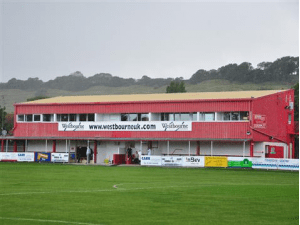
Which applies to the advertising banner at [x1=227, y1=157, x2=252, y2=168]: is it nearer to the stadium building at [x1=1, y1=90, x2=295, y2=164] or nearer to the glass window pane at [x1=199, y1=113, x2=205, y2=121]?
the stadium building at [x1=1, y1=90, x2=295, y2=164]

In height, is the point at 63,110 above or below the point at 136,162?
above

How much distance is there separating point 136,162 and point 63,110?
491 inches

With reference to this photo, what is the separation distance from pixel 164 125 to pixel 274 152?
39.3 ft

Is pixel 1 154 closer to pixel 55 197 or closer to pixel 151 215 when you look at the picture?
pixel 55 197

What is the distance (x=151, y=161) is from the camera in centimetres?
5691

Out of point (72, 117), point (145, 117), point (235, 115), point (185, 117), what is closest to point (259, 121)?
point (235, 115)

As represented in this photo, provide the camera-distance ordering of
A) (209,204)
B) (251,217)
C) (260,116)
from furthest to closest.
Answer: (260,116) → (209,204) → (251,217)

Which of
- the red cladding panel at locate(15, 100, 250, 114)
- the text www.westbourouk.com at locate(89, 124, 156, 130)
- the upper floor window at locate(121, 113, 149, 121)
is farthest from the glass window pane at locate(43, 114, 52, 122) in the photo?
the upper floor window at locate(121, 113, 149, 121)

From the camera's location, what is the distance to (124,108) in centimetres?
6675

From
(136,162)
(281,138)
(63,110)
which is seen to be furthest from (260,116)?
(63,110)

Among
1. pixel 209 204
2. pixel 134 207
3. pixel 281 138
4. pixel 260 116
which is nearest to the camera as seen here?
pixel 134 207

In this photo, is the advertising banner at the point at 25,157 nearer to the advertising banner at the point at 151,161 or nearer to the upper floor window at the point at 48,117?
the upper floor window at the point at 48,117

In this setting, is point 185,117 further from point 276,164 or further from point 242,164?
point 276,164

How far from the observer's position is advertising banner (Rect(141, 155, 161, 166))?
56.3 metres
